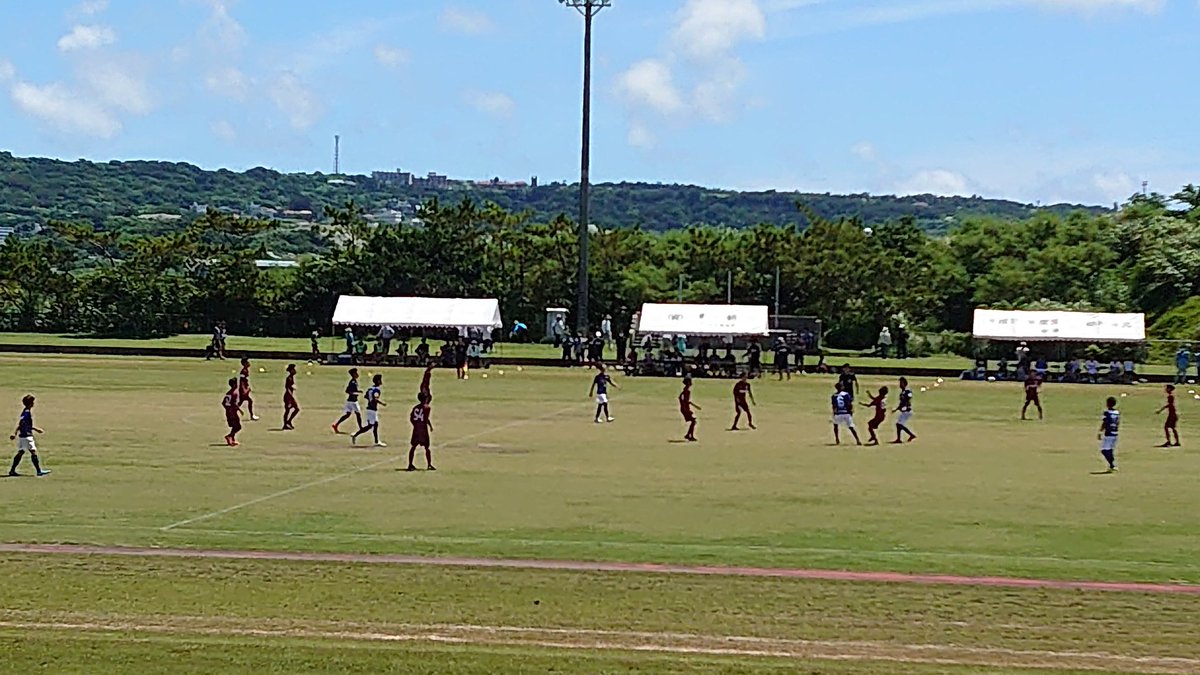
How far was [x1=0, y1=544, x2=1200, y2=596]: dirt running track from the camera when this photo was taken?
20.4m

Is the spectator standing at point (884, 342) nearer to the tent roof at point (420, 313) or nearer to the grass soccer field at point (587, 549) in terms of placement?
the tent roof at point (420, 313)

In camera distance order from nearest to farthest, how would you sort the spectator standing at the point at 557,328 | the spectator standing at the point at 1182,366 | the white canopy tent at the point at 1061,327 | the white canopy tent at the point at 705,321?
the spectator standing at the point at 1182,366 < the white canopy tent at the point at 1061,327 < the white canopy tent at the point at 705,321 < the spectator standing at the point at 557,328

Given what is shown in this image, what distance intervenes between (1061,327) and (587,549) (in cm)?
5321

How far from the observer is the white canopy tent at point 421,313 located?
77.5m

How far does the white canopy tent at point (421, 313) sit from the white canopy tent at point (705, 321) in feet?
26.4

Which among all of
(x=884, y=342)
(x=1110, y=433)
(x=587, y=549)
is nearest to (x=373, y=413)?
(x=587, y=549)

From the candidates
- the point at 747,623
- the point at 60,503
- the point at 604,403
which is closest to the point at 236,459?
the point at 60,503

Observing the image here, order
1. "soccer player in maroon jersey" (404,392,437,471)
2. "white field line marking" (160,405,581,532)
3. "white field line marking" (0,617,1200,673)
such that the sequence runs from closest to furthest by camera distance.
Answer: "white field line marking" (0,617,1200,673) < "white field line marking" (160,405,581,532) < "soccer player in maroon jersey" (404,392,437,471)

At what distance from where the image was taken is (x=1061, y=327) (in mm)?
72062

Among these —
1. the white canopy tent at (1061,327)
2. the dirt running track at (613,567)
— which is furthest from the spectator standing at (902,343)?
the dirt running track at (613,567)

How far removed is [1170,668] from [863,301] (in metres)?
78.9

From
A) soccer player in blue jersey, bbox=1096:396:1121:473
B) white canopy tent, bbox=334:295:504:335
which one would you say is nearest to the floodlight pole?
white canopy tent, bbox=334:295:504:335

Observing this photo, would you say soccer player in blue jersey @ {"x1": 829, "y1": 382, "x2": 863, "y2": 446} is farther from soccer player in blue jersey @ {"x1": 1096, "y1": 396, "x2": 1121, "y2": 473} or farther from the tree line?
the tree line

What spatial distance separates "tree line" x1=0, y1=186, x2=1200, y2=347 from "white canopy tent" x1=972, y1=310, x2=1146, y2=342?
62.7 ft
